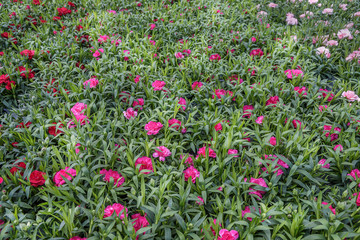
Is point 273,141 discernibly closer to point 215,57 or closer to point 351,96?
point 351,96

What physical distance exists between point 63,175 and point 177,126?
84 centimetres

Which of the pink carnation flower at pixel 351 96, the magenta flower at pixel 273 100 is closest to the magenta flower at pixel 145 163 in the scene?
the magenta flower at pixel 273 100

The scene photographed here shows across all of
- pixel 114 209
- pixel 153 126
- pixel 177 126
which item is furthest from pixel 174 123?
pixel 114 209

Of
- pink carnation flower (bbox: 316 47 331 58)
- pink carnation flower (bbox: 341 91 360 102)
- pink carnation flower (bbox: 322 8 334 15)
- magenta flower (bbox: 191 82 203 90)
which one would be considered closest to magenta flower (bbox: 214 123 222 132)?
magenta flower (bbox: 191 82 203 90)

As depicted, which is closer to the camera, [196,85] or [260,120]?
[260,120]

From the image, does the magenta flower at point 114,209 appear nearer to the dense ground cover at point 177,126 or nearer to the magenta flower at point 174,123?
the dense ground cover at point 177,126

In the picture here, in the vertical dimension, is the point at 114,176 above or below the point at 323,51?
below

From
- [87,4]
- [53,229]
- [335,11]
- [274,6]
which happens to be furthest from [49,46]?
[335,11]

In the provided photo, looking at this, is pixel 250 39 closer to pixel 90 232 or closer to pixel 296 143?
pixel 296 143

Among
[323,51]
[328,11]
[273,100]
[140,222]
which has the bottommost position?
[140,222]

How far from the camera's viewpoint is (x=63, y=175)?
1593 mm

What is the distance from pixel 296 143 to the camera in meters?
1.81

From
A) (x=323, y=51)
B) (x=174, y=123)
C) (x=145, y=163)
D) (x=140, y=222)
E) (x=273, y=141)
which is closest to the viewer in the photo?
(x=140, y=222)

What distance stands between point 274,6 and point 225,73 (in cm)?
174
